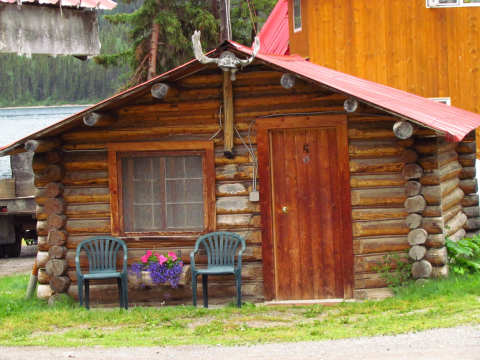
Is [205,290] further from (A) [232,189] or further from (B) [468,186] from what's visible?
(B) [468,186]

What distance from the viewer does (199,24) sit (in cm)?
2359

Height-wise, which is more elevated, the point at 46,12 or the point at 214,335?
the point at 46,12

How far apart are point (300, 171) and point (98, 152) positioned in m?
2.78

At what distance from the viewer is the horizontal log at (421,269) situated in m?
10.8

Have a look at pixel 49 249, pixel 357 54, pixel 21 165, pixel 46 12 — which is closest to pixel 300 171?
pixel 49 249

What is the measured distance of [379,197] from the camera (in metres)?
11.1

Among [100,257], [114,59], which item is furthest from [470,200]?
[114,59]

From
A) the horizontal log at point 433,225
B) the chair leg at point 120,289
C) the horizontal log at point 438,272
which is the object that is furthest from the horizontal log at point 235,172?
the horizontal log at point 438,272

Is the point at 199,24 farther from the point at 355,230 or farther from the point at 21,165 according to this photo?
the point at 355,230

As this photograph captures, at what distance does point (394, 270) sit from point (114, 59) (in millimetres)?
15829

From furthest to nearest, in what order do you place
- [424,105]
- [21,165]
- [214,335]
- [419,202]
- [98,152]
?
1. [21,165]
2. [424,105]
3. [98,152]
4. [419,202]
5. [214,335]

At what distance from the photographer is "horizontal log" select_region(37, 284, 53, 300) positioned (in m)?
11.8

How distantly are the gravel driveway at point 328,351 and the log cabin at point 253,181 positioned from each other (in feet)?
8.91

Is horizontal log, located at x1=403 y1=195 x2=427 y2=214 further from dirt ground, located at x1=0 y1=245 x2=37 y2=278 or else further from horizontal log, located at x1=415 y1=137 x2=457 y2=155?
dirt ground, located at x1=0 y1=245 x2=37 y2=278
